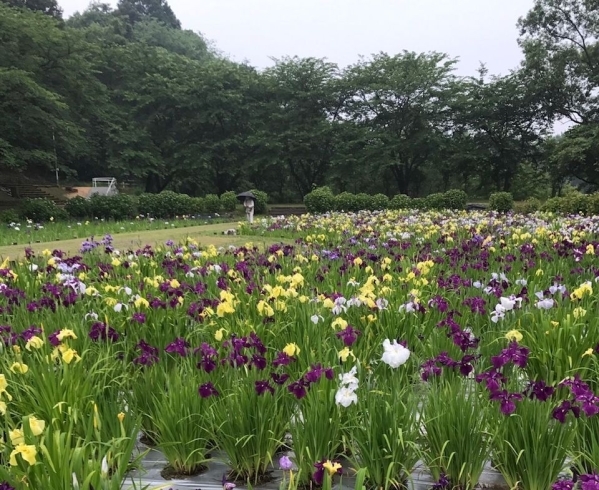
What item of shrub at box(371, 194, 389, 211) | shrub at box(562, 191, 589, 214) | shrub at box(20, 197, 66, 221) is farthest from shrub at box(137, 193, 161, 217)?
shrub at box(562, 191, 589, 214)

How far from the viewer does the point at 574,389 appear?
74.5 inches

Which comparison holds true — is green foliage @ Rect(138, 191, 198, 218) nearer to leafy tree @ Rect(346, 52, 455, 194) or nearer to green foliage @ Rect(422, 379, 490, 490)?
leafy tree @ Rect(346, 52, 455, 194)

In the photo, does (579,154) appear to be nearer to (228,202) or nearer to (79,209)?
(228,202)

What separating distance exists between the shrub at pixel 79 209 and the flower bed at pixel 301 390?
57.8ft

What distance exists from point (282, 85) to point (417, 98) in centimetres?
808

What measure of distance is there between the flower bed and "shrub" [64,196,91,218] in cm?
1763

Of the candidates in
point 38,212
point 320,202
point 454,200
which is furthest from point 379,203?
point 38,212

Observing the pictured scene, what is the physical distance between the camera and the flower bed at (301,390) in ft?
6.17

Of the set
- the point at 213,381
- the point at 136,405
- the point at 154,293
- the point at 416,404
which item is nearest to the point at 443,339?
the point at 416,404

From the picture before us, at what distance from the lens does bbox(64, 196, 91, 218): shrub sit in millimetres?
20016

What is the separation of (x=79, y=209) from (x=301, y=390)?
20104mm

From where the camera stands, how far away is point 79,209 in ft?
65.7

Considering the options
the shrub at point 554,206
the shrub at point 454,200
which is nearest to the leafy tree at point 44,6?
the shrub at point 454,200

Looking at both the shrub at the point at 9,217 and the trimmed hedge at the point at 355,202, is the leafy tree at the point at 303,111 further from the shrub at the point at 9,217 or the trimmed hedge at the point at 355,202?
the shrub at the point at 9,217
